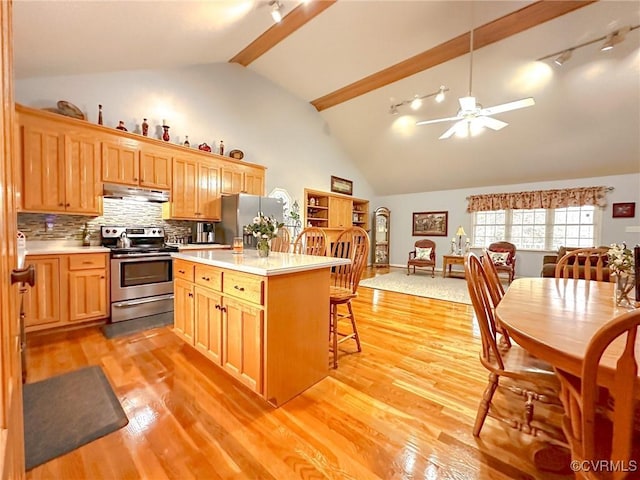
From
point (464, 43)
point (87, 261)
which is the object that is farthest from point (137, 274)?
point (464, 43)

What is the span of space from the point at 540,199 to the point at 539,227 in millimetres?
667

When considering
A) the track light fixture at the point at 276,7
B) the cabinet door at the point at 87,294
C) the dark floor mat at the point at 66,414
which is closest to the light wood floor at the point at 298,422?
the dark floor mat at the point at 66,414

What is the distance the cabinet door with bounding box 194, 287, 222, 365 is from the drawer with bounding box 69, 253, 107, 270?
159 cm

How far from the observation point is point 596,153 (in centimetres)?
526

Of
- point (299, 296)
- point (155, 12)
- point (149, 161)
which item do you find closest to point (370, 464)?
point (299, 296)

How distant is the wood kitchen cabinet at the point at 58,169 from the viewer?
8.91 feet

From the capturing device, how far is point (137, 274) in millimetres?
3227

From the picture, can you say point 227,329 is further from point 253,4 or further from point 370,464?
point 253,4

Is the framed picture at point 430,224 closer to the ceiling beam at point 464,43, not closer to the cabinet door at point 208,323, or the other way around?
the ceiling beam at point 464,43

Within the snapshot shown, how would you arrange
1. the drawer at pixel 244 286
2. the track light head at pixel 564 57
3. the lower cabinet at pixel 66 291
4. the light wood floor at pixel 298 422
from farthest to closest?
the track light head at pixel 564 57 < the lower cabinet at pixel 66 291 < the drawer at pixel 244 286 < the light wood floor at pixel 298 422

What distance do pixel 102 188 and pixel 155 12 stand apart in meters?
1.94

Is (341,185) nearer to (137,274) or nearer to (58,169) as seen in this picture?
(137,274)

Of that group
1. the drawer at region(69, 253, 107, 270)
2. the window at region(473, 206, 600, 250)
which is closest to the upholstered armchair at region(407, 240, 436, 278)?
the window at region(473, 206, 600, 250)

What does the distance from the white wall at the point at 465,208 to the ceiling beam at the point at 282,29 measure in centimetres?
A: 544
